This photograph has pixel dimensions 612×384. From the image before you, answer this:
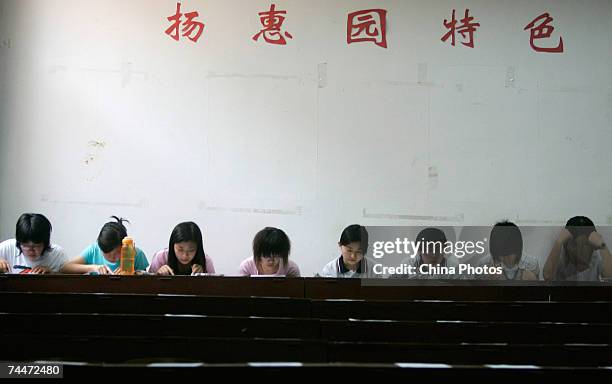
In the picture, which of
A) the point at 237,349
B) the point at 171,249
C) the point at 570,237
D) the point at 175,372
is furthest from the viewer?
the point at 570,237

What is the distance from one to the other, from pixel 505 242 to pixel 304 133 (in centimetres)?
127

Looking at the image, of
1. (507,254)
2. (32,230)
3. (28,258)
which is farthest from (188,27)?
(507,254)

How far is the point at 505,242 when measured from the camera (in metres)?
2.96

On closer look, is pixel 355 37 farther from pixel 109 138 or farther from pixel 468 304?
pixel 468 304

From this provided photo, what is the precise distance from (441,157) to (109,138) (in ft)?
6.41

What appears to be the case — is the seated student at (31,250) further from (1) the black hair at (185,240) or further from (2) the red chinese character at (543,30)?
(2) the red chinese character at (543,30)

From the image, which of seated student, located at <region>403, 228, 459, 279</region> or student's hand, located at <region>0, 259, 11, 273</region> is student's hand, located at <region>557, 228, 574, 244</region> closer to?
seated student, located at <region>403, 228, 459, 279</region>

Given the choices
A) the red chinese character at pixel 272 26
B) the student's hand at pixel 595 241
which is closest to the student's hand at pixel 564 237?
the student's hand at pixel 595 241

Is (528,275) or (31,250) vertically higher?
(31,250)

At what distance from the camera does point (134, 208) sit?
11.1 ft

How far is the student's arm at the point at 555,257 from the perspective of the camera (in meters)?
3.20

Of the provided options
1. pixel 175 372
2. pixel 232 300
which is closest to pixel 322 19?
pixel 232 300

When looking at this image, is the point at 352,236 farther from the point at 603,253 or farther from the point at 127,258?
the point at 603,253

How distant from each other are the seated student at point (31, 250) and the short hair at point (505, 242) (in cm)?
219
